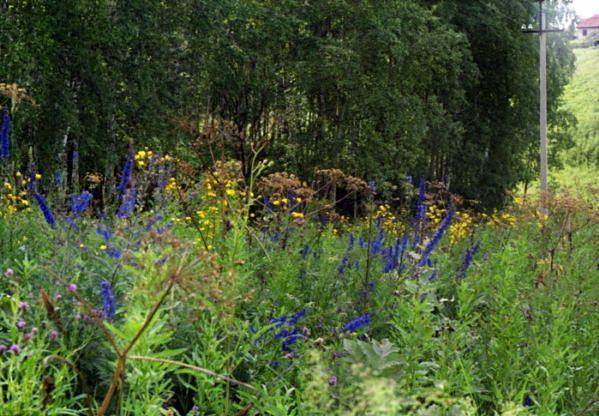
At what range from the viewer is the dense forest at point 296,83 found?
46.2 feet

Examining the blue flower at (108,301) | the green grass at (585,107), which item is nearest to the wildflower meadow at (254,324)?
the blue flower at (108,301)

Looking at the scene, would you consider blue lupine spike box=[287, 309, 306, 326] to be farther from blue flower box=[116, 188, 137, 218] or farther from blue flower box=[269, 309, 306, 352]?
blue flower box=[116, 188, 137, 218]

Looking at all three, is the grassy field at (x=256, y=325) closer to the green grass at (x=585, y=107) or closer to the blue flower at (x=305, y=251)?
the blue flower at (x=305, y=251)

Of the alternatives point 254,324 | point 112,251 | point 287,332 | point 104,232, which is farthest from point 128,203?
point 287,332

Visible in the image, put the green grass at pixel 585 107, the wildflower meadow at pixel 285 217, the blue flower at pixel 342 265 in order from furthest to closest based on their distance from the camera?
the green grass at pixel 585 107 < the blue flower at pixel 342 265 < the wildflower meadow at pixel 285 217

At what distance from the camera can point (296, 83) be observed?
69.1 feet

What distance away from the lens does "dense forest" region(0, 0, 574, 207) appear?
14.1 metres

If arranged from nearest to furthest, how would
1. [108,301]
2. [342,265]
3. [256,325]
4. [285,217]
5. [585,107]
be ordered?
[108,301] < [256,325] < [342,265] < [285,217] < [585,107]

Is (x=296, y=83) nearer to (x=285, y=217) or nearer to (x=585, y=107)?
(x=285, y=217)

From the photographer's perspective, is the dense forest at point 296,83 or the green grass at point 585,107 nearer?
the dense forest at point 296,83

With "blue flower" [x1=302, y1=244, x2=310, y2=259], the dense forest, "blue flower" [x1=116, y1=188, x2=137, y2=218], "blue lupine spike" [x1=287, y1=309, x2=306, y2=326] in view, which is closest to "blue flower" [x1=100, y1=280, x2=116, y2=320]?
"blue lupine spike" [x1=287, y1=309, x2=306, y2=326]

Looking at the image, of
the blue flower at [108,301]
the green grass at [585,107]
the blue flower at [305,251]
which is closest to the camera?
the blue flower at [108,301]

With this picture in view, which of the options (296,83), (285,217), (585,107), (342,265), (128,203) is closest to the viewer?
(128,203)

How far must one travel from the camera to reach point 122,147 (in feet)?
50.1
